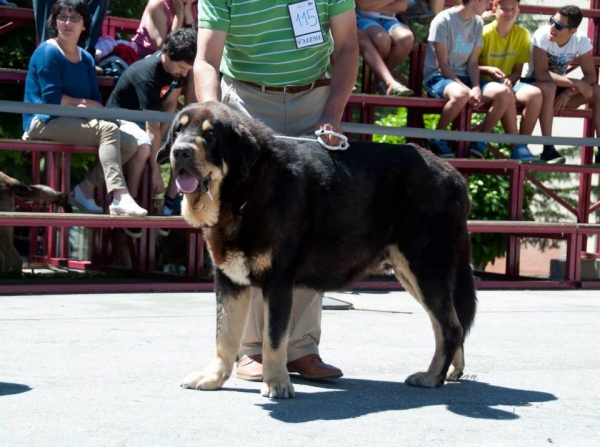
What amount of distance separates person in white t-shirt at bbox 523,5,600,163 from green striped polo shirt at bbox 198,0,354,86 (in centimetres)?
612

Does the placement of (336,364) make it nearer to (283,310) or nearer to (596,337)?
(283,310)

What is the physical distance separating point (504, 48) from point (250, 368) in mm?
7071

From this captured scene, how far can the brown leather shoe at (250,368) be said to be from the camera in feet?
16.5

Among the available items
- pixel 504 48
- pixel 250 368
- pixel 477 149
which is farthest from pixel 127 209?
pixel 504 48

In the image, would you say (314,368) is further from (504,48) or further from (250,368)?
(504,48)

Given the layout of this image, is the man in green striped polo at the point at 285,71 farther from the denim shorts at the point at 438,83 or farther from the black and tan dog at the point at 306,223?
the denim shorts at the point at 438,83

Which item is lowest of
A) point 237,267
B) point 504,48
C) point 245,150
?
point 237,267

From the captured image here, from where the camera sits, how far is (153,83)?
29.5ft

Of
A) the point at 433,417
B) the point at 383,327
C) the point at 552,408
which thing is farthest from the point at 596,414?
the point at 383,327

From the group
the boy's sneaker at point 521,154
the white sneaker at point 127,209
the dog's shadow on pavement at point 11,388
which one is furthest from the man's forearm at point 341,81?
the boy's sneaker at point 521,154

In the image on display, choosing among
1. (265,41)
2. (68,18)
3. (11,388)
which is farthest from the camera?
(68,18)

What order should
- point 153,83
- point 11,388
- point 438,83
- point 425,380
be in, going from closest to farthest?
point 11,388, point 425,380, point 153,83, point 438,83

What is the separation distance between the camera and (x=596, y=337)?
6723mm

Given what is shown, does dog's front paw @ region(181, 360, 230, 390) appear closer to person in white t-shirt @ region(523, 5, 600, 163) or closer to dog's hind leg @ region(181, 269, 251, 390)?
dog's hind leg @ region(181, 269, 251, 390)
